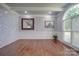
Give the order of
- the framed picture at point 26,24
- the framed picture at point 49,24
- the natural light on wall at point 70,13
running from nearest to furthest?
the natural light on wall at point 70,13, the framed picture at point 49,24, the framed picture at point 26,24

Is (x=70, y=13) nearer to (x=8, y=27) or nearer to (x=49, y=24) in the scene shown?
(x=49, y=24)

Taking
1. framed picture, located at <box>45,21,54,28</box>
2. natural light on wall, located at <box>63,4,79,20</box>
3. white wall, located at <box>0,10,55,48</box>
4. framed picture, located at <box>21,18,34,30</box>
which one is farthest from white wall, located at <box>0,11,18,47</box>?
natural light on wall, located at <box>63,4,79,20</box>

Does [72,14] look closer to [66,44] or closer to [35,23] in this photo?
[66,44]

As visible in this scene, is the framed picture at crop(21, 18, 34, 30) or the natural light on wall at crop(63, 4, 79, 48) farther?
the framed picture at crop(21, 18, 34, 30)

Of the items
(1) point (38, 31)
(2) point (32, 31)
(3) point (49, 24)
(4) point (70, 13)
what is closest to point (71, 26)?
(4) point (70, 13)

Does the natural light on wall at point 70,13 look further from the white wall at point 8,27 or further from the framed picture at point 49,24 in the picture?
the white wall at point 8,27

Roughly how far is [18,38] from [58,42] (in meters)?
1.06

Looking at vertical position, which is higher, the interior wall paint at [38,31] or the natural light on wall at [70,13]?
the natural light on wall at [70,13]

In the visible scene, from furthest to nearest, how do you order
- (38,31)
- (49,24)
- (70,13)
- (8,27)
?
(8,27), (38,31), (49,24), (70,13)

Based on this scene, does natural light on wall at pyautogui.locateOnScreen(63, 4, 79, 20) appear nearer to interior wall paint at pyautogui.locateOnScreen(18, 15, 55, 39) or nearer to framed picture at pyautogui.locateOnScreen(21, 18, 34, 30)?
interior wall paint at pyautogui.locateOnScreen(18, 15, 55, 39)

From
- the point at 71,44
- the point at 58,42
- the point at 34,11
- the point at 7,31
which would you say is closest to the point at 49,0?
the point at 34,11

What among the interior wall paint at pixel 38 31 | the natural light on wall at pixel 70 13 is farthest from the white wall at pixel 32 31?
the natural light on wall at pixel 70 13

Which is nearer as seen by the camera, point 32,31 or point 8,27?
point 32,31

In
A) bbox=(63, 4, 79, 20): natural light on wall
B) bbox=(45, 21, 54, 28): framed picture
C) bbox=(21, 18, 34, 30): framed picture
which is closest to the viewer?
bbox=(63, 4, 79, 20): natural light on wall
